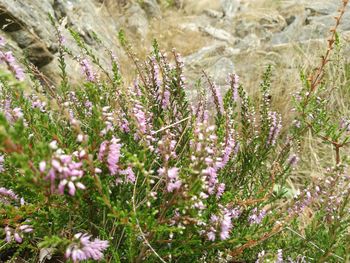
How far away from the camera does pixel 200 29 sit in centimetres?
1145

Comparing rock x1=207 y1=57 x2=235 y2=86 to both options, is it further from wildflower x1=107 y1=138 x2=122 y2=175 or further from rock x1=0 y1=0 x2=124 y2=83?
wildflower x1=107 y1=138 x2=122 y2=175

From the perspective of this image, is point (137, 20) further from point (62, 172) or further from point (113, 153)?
point (62, 172)

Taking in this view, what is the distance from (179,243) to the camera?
1.70m

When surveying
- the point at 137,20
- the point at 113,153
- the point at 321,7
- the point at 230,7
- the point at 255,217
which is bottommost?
the point at 230,7

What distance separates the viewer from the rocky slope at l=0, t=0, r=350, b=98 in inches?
188

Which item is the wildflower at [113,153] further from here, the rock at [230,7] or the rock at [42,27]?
the rock at [230,7]

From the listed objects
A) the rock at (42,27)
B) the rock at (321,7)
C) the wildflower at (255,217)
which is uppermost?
the rock at (42,27)

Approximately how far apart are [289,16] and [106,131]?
10.7 metres

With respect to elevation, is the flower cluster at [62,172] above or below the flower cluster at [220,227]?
above

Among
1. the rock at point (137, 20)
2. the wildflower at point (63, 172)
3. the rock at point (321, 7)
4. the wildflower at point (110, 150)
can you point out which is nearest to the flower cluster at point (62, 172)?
the wildflower at point (63, 172)

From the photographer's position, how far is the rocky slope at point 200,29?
4.78 meters

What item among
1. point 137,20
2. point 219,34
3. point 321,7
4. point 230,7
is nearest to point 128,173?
point 137,20

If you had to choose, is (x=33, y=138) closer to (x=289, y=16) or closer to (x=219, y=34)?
(x=219, y=34)

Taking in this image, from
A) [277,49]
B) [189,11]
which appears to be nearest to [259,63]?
[277,49]
